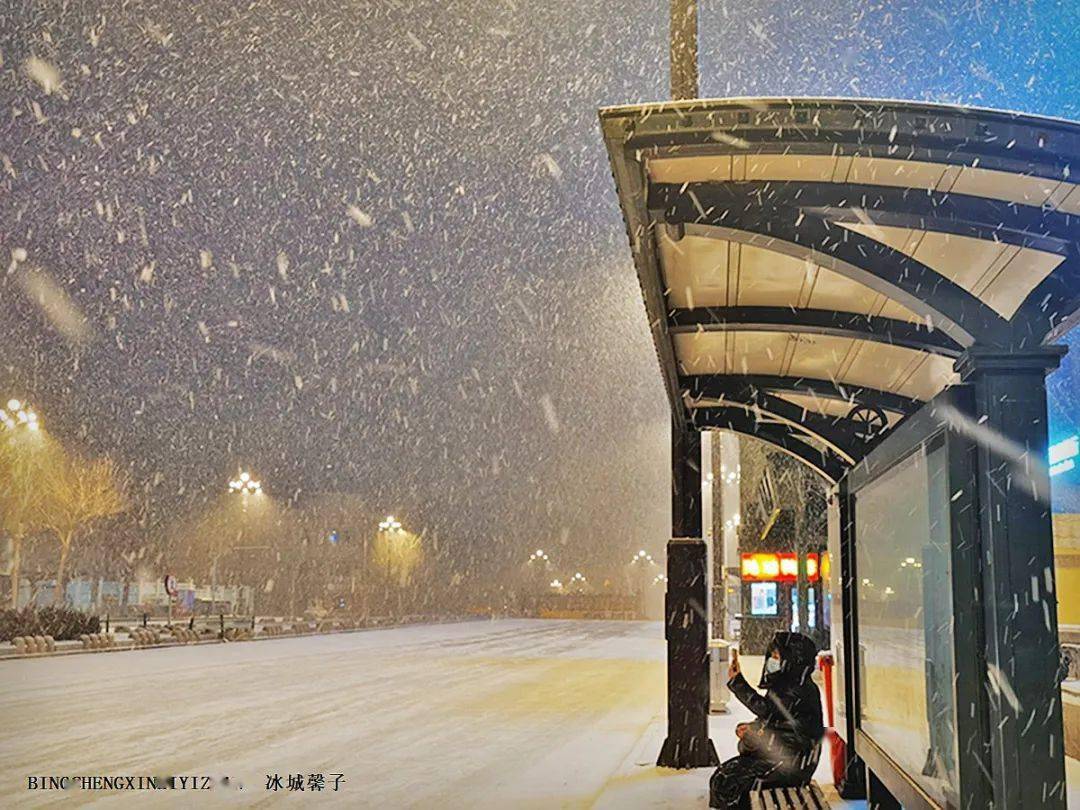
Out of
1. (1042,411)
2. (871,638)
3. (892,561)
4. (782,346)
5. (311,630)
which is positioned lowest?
(311,630)

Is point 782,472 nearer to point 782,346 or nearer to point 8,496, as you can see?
point 782,346

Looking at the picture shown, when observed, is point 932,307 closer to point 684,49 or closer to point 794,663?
point 684,49

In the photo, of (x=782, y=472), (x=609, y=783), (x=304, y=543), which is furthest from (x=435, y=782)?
(x=304, y=543)

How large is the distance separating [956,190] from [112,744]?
1159 cm

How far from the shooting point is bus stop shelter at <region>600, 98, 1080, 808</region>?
4.61 metres

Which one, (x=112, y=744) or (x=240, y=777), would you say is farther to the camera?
(x=112, y=744)

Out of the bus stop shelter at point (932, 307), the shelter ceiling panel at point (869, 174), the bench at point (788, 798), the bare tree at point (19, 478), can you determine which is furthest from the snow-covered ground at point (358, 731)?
the bare tree at point (19, 478)

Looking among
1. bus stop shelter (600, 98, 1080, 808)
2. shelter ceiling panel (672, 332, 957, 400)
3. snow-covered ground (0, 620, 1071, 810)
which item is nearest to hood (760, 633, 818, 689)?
bus stop shelter (600, 98, 1080, 808)

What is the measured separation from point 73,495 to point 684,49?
48857 mm

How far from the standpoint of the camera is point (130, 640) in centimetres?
3681

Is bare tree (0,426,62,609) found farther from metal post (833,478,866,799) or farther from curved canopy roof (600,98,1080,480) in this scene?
curved canopy roof (600,98,1080,480)

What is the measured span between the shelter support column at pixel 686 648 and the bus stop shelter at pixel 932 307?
3.10 m

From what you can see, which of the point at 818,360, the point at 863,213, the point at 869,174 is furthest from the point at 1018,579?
the point at 818,360

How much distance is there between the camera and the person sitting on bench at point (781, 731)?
7.57 m
